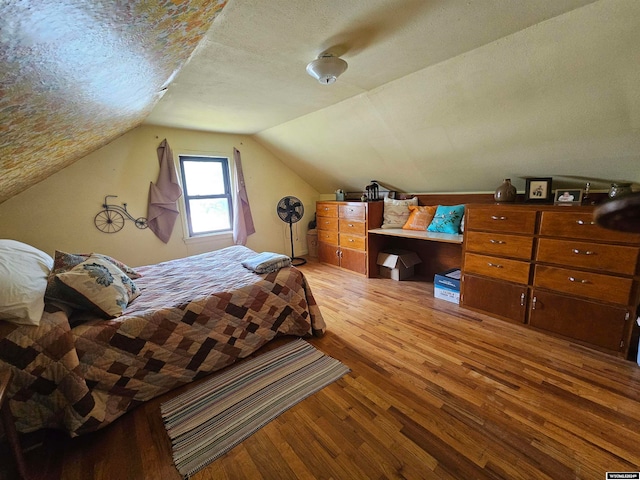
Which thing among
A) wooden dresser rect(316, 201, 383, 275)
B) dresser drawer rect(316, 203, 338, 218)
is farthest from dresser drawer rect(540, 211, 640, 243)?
dresser drawer rect(316, 203, 338, 218)

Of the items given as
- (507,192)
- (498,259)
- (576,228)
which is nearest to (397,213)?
(507,192)

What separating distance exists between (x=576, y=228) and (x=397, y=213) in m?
1.88

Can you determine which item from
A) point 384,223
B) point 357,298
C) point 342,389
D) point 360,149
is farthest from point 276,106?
point 342,389

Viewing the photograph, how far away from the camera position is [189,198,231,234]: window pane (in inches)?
153

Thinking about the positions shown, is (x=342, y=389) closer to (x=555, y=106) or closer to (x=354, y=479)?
(x=354, y=479)

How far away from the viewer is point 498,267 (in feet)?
7.98

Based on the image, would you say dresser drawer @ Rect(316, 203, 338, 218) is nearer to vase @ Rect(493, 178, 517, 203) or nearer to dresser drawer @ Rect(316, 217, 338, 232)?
dresser drawer @ Rect(316, 217, 338, 232)

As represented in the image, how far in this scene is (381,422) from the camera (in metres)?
1.45

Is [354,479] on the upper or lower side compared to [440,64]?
lower

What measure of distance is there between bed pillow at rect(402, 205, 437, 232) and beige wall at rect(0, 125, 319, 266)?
7.62ft

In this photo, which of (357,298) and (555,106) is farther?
(357,298)

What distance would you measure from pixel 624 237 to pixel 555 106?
3.39ft

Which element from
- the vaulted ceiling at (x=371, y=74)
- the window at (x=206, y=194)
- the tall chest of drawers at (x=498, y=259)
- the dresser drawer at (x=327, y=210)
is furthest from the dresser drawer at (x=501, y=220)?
the window at (x=206, y=194)

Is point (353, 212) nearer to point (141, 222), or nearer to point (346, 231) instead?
point (346, 231)
